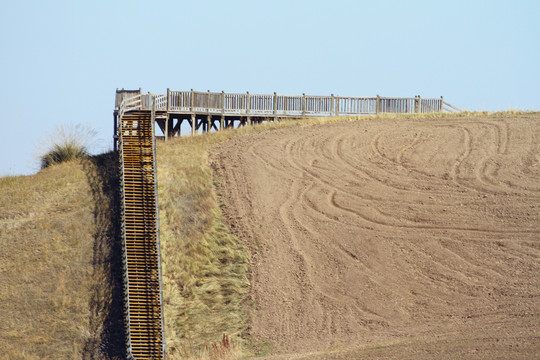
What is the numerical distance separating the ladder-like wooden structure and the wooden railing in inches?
171

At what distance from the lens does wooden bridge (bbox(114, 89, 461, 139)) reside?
41188 mm

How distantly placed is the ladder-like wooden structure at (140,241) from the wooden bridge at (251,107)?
4287mm

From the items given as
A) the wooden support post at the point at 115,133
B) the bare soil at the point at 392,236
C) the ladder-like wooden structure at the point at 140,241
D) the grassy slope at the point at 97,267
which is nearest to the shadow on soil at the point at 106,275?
the grassy slope at the point at 97,267

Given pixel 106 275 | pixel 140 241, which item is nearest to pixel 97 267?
pixel 106 275

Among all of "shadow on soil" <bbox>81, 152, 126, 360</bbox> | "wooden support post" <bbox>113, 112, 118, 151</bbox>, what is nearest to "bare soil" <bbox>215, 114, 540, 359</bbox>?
"shadow on soil" <bbox>81, 152, 126, 360</bbox>

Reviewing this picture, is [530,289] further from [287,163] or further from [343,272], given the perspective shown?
[287,163]

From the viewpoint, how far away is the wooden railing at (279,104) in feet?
135

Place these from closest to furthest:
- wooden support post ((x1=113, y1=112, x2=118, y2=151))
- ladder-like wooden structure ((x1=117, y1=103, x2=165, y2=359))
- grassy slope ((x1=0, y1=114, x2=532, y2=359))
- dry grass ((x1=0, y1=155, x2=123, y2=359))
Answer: ladder-like wooden structure ((x1=117, y1=103, x2=165, y2=359))
grassy slope ((x1=0, y1=114, x2=532, y2=359))
dry grass ((x1=0, y1=155, x2=123, y2=359))
wooden support post ((x1=113, y1=112, x2=118, y2=151))

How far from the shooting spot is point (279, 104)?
42.2 meters

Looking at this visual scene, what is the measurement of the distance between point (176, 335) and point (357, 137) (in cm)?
1605

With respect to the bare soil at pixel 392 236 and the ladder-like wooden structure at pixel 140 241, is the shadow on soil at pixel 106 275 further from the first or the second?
the bare soil at pixel 392 236

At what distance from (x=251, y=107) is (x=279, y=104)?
63.1 inches

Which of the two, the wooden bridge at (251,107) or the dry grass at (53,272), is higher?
the wooden bridge at (251,107)

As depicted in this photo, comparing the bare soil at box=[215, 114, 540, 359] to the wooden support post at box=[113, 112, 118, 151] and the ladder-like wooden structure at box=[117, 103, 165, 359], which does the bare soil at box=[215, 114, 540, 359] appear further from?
the wooden support post at box=[113, 112, 118, 151]
